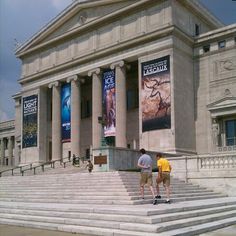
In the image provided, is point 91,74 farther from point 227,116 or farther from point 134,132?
point 227,116

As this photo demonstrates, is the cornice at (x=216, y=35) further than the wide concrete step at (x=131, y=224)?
Yes

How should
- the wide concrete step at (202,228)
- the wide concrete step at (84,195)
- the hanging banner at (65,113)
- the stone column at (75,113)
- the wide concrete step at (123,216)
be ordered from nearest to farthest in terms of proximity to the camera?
the wide concrete step at (202,228), the wide concrete step at (123,216), the wide concrete step at (84,195), the stone column at (75,113), the hanging banner at (65,113)

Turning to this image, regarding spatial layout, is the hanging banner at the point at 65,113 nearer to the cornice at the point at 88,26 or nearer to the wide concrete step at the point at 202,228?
the cornice at the point at 88,26

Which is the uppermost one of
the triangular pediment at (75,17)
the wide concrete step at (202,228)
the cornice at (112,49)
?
the triangular pediment at (75,17)

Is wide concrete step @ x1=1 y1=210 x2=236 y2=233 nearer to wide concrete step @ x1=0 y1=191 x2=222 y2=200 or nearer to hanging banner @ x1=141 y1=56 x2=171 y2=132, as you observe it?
wide concrete step @ x1=0 y1=191 x2=222 y2=200

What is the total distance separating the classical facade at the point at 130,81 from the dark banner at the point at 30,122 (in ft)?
0.39

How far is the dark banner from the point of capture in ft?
166

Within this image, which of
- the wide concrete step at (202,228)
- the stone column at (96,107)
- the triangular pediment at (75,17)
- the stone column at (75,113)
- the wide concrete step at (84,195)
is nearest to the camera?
the wide concrete step at (202,228)

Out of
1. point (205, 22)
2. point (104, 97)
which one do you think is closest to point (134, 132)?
point (104, 97)

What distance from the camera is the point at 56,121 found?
4825 centimetres

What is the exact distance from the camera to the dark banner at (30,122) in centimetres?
5053

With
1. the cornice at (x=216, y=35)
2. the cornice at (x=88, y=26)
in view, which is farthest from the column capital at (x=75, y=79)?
the cornice at (x=216, y=35)

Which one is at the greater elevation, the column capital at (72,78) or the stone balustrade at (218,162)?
the column capital at (72,78)

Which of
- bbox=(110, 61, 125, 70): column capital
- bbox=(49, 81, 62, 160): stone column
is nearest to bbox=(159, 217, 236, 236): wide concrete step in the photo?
bbox=(110, 61, 125, 70): column capital
